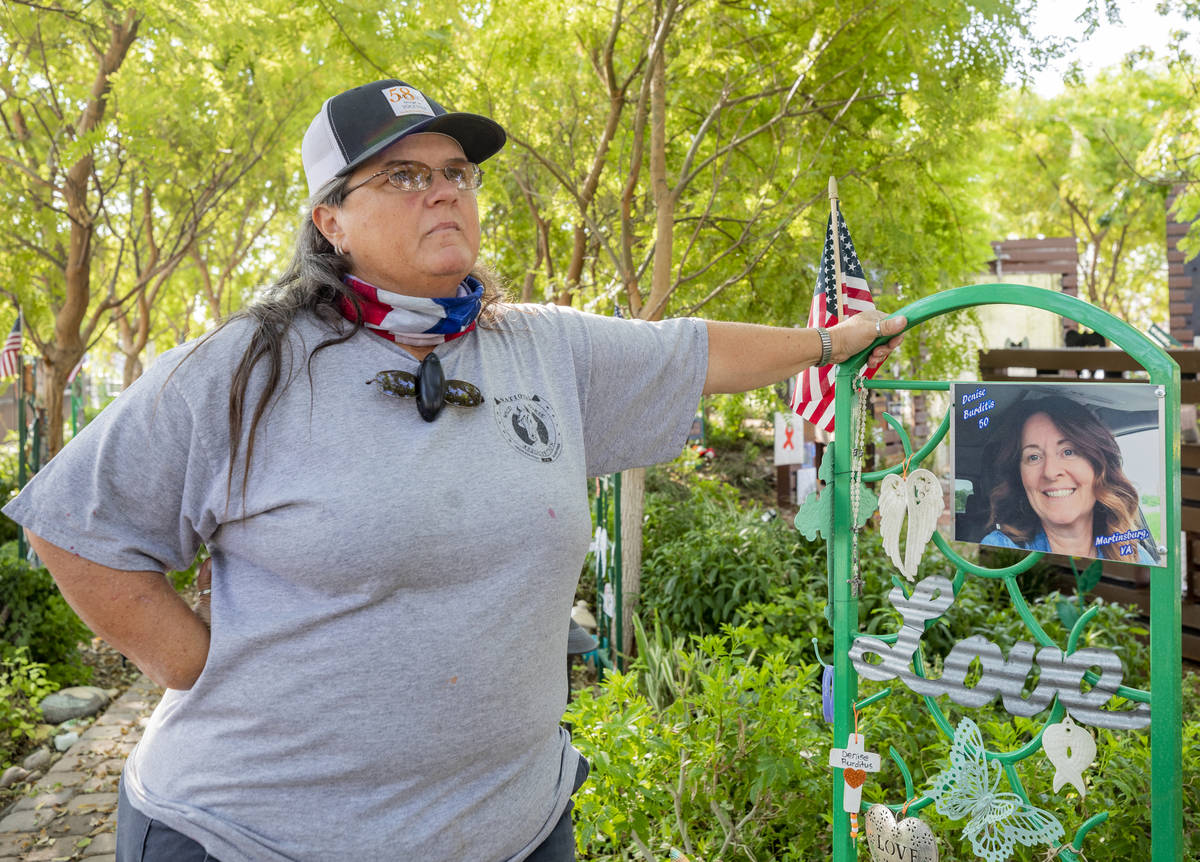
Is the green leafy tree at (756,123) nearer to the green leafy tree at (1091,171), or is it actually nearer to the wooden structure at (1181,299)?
the green leafy tree at (1091,171)

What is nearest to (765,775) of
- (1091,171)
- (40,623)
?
(40,623)

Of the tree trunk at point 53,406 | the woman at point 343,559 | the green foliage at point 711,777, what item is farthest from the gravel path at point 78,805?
the tree trunk at point 53,406

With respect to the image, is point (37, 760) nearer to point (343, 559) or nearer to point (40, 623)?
point (40, 623)

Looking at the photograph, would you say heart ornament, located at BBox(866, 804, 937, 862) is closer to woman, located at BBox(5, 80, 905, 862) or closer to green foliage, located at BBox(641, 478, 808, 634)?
woman, located at BBox(5, 80, 905, 862)

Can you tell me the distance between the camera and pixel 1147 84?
15.0 meters

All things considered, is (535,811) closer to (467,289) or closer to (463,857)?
(463,857)

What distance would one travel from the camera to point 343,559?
4.93ft

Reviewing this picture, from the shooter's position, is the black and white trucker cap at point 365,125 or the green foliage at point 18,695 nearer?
the black and white trucker cap at point 365,125

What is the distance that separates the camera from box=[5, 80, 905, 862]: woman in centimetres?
153

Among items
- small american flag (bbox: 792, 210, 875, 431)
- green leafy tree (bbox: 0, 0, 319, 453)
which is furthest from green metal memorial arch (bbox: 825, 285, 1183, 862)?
green leafy tree (bbox: 0, 0, 319, 453)

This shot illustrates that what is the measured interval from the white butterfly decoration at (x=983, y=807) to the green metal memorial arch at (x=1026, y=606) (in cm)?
3

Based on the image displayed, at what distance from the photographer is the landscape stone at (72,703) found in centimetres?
558

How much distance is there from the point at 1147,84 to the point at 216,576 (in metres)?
16.9

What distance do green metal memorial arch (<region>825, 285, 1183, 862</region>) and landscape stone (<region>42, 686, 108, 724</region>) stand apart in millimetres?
4804
